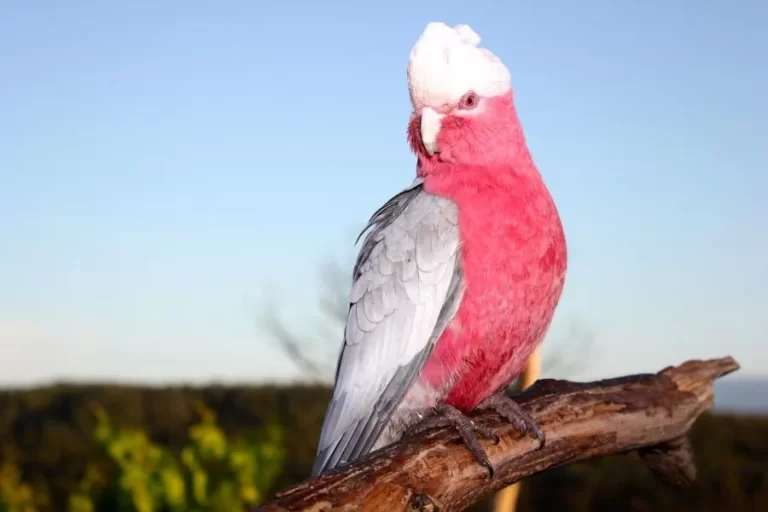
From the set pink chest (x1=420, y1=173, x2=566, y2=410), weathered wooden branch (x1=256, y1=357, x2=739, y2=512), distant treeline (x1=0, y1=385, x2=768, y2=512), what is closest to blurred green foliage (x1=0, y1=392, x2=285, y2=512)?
distant treeline (x1=0, y1=385, x2=768, y2=512)

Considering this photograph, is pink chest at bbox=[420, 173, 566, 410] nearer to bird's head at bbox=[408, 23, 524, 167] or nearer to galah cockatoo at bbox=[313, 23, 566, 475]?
galah cockatoo at bbox=[313, 23, 566, 475]

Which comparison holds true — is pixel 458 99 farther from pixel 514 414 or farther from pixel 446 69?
pixel 514 414

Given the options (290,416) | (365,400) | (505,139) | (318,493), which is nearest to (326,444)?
(365,400)

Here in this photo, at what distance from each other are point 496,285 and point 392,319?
1.12 ft

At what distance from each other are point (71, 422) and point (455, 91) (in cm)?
673

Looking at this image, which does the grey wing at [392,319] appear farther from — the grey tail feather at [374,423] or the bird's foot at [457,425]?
the bird's foot at [457,425]

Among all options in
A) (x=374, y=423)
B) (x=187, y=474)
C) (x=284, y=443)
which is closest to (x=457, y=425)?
(x=374, y=423)

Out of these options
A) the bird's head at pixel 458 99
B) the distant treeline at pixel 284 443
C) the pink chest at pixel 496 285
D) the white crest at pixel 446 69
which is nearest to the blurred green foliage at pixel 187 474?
the distant treeline at pixel 284 443

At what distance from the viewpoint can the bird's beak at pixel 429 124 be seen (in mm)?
2529

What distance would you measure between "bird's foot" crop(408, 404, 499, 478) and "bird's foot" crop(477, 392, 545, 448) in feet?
0.78

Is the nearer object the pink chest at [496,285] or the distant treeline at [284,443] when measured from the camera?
the pink chest at [496,285]

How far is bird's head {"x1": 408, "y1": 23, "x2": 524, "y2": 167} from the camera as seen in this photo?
2504 mm

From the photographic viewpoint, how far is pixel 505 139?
2.61 meters

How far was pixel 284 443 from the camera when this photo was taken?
646 centimetres
